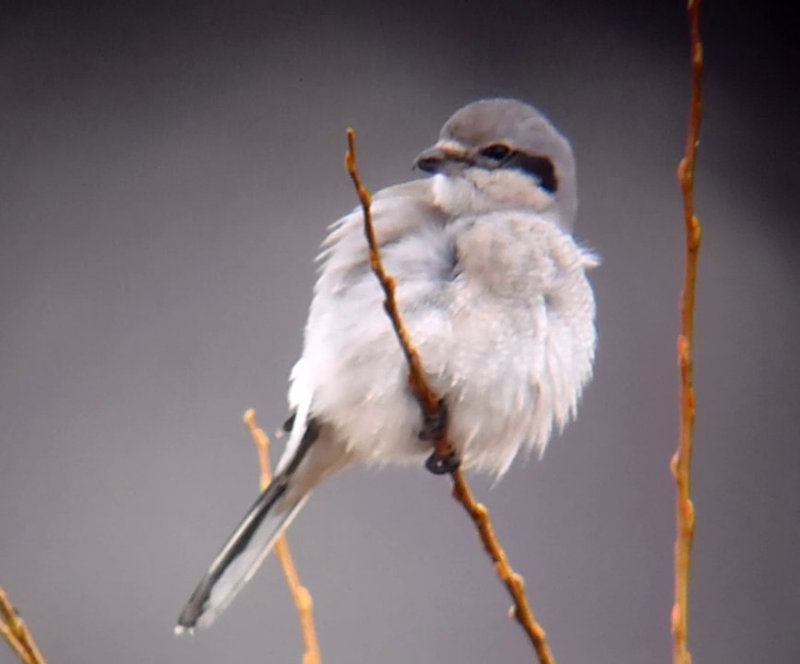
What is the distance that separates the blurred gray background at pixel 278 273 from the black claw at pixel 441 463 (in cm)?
17

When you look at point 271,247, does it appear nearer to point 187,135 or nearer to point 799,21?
point 187,135

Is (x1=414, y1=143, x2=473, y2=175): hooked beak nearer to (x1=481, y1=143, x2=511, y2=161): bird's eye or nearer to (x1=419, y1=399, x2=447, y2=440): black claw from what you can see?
(x1=481, y1=143, x2=511, y2=161): bird's eye

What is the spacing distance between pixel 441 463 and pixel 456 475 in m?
0.16

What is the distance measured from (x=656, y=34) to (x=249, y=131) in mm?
484

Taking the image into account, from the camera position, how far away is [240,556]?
1053 millimetres

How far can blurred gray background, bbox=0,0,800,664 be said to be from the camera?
3.85 ft

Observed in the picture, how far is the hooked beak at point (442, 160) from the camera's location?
3.29 feet

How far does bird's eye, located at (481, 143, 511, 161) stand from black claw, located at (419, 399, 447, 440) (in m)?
0.25

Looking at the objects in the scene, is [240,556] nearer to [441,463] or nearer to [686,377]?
[441,463]

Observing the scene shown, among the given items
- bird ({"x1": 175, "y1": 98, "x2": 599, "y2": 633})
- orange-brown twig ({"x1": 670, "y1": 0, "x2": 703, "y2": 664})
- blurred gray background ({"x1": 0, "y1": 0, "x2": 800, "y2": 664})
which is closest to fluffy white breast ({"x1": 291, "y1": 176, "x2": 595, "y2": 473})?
bird ({"x1": 175, "y1": 98, "x2": 599, "y2": 633})

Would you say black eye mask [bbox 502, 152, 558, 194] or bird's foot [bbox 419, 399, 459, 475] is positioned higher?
black eye mask [bbox 502, 152, 558, 194]

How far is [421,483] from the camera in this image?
1.26 m

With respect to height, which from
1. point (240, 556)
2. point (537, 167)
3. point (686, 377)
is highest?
point (537, 167)

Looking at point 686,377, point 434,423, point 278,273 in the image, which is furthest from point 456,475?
point 278,273
